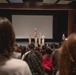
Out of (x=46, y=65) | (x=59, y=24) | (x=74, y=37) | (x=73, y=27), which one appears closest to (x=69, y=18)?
(x=73, y=27)

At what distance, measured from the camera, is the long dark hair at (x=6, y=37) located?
1489mm

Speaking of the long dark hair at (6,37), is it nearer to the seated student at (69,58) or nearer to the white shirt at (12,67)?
the white shirt at (12,67)

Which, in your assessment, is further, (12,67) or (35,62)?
(35,62)

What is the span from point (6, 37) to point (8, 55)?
0.11 metres

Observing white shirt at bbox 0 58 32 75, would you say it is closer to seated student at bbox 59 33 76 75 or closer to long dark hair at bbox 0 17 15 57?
long dark hair at bbox 0 17 15 57

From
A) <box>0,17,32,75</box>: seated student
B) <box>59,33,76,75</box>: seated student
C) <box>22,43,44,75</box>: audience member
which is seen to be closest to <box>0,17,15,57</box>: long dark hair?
<box>0,17,32,75</box>: seated student

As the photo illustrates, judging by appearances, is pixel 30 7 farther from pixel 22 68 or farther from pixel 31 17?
pixel 22 68

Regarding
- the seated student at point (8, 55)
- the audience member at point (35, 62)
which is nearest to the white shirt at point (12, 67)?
the seated student at point (8, 55)

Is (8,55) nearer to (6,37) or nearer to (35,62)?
(6,37)

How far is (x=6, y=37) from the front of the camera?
1.51m

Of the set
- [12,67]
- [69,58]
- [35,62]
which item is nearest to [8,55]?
[12,67]

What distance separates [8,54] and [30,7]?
46.6 ft

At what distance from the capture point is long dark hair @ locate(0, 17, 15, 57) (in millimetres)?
1489

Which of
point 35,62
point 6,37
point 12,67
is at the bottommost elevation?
point 35,62
